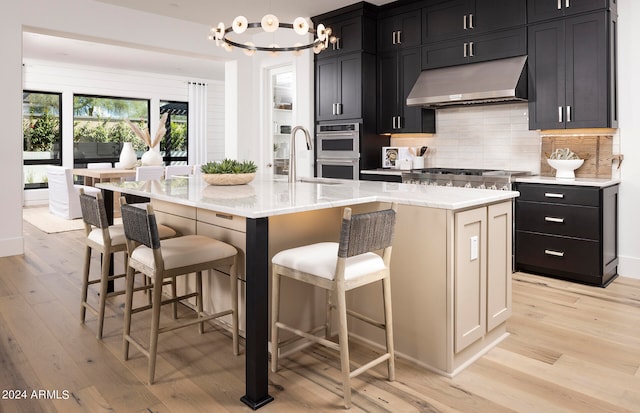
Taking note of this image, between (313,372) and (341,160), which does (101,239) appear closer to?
(313,372)

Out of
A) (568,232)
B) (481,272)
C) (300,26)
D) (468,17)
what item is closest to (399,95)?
(468,17)

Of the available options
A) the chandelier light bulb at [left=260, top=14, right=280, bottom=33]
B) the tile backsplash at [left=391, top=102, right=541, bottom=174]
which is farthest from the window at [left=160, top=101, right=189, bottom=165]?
the chandelier light bulb at [left=260, top=14, right=280, bottom=33]

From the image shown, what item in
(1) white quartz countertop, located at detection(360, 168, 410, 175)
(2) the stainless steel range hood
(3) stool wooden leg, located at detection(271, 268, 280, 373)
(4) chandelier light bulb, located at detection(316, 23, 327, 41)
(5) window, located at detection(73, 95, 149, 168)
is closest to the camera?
(3) stool wooden leg, located at detection(271, 268, 280, 373)

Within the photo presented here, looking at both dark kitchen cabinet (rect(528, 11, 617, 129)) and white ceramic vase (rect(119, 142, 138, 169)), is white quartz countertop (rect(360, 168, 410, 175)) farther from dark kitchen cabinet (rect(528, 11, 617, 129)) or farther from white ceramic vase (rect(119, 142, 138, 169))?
white ceramic vase (rect(119, 142, 138, 169))

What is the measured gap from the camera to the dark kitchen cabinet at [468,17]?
4.44 m

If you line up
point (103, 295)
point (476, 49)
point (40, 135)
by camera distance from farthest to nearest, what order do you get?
point (40, 135) < point (476, 49) < point (103, 295)

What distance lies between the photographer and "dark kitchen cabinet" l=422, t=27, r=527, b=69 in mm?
4438

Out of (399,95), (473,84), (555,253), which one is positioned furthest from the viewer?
(399,95)

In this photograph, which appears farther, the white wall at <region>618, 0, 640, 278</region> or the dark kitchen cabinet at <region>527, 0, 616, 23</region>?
the white wall at <region>618, 0, 640, 278</region>

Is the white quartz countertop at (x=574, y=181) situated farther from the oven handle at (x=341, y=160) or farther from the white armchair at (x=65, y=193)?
the white armchair at (x=65, y=193)

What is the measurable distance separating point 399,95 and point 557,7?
5.90 feet

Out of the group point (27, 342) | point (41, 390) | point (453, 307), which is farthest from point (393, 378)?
point (27, 342)

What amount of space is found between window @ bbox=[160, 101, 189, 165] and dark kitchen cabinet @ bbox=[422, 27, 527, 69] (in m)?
7.38

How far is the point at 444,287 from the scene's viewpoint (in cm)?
235
